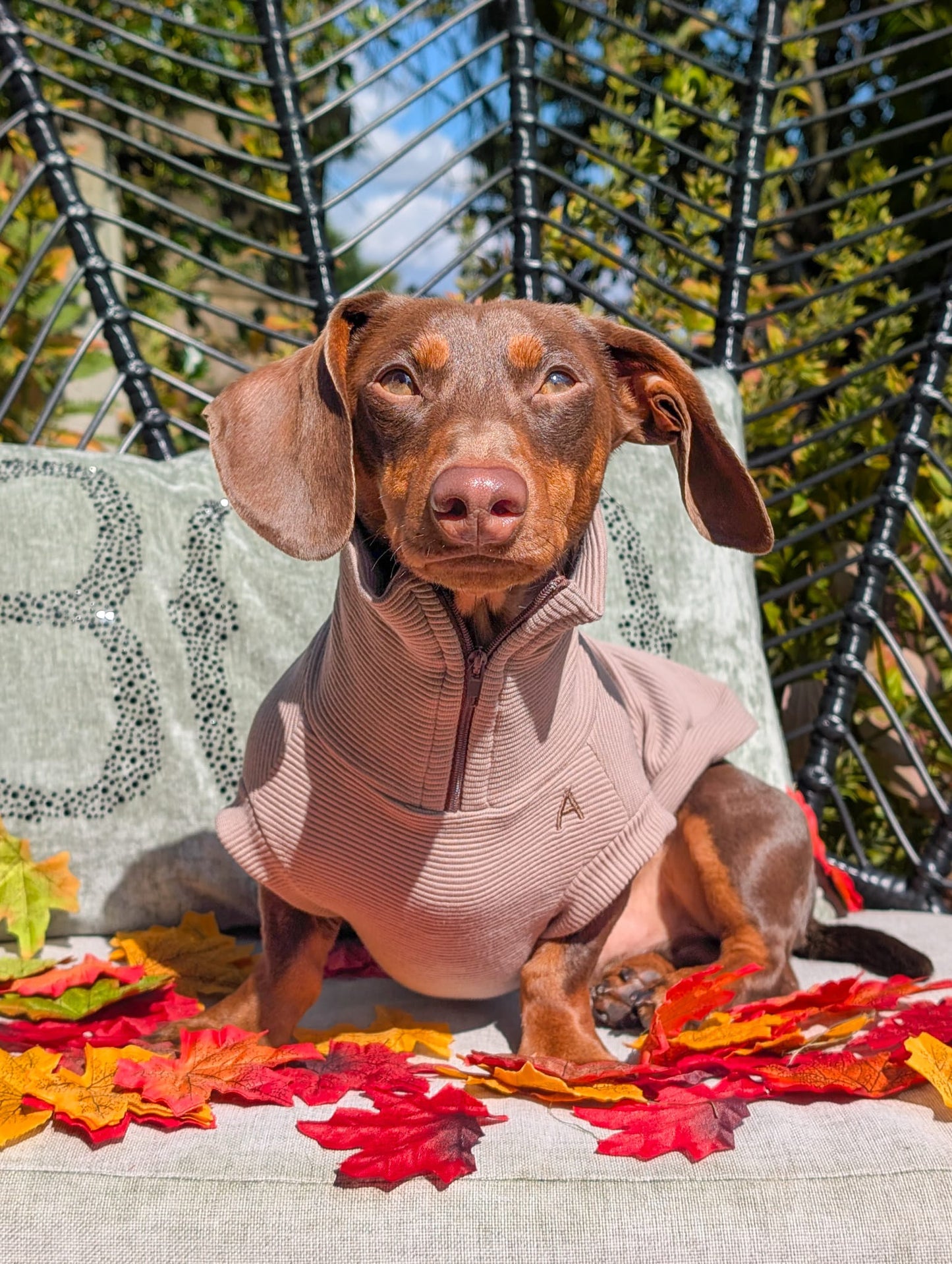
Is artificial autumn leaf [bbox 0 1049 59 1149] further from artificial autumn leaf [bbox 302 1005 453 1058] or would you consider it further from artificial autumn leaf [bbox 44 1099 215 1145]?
artificial autumn leaf [bbox 302 1005 453 1058]

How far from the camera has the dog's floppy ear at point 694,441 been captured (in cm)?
167

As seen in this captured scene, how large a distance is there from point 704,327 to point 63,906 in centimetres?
221

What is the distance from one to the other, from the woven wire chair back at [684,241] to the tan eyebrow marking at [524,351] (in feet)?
3.90

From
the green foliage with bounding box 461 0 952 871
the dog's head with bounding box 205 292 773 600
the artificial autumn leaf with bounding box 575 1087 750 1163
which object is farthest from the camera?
the green foliage with bounding box 461 0 952 871

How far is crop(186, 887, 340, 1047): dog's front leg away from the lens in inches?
67.9

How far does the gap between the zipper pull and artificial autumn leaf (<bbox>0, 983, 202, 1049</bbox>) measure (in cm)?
71

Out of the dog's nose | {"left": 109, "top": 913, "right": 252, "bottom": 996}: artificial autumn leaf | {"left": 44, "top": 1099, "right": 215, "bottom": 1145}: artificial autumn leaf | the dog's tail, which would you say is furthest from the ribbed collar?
the dog's tail

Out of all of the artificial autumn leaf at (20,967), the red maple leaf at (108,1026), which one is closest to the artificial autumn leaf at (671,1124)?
the red maple leaf at (108,1026)

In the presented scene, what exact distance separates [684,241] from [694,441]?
5.45 ft

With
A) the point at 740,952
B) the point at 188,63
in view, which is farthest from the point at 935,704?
the point at 188,63

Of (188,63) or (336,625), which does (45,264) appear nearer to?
(188,63)

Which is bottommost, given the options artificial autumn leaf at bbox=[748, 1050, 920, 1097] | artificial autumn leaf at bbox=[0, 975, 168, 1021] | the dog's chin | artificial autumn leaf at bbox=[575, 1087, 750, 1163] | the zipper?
artificial autumn leaf at bbox=[0, 975, 168, 1021]

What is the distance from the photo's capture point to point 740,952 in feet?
6.19

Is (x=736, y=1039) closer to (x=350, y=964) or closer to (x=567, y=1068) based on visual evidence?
(x=567, y=1068)
